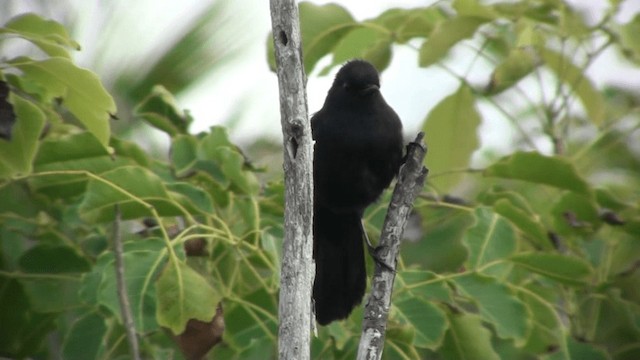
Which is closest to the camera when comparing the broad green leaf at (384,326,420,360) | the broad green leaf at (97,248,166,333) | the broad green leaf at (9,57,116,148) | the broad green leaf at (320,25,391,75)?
the broad green leaf at (9,57,116,148)

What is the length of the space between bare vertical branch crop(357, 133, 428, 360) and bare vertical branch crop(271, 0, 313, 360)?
10.0 inches

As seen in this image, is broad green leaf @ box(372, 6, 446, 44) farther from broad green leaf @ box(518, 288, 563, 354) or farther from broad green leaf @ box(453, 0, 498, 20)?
broad green leaf @ box(518, 288, 563, 354)

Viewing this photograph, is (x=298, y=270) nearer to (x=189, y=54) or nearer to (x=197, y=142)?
(x=197, y=142)

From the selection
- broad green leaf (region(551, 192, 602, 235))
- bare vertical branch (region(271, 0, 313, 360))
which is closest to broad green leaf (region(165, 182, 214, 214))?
bare vertical branch (region(271, 0, 313, 360))

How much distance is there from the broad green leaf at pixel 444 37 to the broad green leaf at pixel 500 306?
85 cm

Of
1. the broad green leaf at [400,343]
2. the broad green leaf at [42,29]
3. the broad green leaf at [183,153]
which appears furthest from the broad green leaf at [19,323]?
the broad green leaf at [400,343]

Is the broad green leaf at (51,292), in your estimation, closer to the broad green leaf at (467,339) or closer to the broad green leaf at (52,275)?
the broad green leaf at (52,275)

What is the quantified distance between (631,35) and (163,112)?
1709 millimetres

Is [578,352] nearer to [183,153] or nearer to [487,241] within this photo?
[487,241]

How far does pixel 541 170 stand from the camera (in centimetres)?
384

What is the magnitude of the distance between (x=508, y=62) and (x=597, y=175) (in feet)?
5.22

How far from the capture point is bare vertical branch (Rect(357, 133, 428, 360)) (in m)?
2.94

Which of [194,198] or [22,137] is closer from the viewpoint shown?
[22,137]

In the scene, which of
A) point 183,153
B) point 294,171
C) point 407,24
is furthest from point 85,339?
point 407,24
